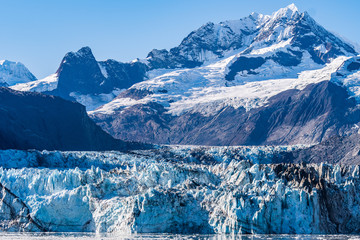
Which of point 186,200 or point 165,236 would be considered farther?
point 186,200

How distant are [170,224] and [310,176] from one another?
2596cm

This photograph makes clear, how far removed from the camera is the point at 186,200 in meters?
101

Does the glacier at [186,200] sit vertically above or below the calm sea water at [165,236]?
above

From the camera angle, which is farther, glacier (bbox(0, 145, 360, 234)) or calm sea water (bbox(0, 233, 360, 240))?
glacier (bbox(0, 145, 360, 234))

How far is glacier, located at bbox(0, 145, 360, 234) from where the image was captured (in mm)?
99312

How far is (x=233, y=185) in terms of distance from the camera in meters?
111

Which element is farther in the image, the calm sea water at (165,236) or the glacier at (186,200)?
the glacier at (186,200)

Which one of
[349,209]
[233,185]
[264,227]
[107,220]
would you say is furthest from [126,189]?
[349,209]

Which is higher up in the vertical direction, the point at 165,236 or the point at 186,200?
the point at 186,200

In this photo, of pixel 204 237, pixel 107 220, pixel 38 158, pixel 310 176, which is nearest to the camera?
pixel 204 237

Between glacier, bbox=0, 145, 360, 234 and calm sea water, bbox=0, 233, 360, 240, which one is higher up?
glacier, bbox=0, 145, 360, 234

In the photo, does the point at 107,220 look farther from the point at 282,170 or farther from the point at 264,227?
the point at 282,170

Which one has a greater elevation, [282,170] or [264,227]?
[282,170]

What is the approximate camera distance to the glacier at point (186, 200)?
9931 cm
